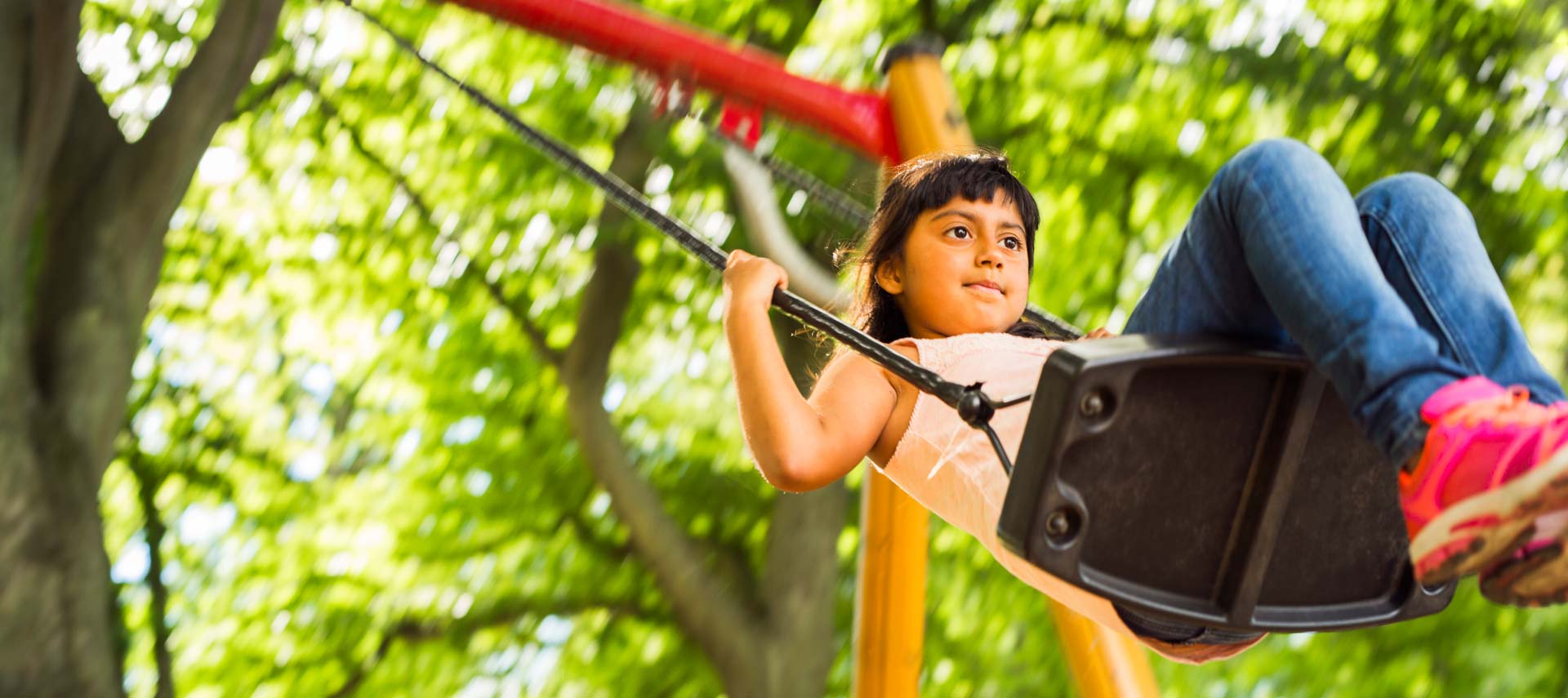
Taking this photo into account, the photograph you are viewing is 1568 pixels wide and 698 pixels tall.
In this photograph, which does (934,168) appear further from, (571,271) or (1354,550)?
(571,271)

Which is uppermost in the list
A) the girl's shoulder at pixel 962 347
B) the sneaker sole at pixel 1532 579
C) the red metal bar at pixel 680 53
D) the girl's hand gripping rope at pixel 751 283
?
the red metal bar at pixel 680 53

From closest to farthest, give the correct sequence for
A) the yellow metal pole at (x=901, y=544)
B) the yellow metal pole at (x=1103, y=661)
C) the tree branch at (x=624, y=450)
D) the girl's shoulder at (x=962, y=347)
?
1. the girl's shoulder at (x=962, y=347)
2. the yellow metal pole at (x=1103, y=661)
3. the yellow metal pole at (x=901, y=544)
4. the tree branch at (x=624, y=450)

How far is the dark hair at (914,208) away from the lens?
94.5 inches

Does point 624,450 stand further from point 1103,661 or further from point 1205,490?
point 1205,490

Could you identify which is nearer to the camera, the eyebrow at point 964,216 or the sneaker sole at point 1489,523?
the sneaker sole at point 1489,523

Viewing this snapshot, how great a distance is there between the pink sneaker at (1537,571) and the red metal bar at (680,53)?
211 cm

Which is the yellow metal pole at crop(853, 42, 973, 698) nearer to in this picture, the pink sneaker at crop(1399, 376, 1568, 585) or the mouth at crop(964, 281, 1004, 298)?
the mouth at crop(964, 281, 1004, 298)

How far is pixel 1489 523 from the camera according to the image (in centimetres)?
148

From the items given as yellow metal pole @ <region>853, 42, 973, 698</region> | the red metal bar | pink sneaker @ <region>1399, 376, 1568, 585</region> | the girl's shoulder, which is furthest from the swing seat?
the red metal bar

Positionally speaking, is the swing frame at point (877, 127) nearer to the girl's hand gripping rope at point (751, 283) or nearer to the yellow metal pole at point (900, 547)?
the yellow metal pole at point (900, 547)

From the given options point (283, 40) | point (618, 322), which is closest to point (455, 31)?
point (283, 40)

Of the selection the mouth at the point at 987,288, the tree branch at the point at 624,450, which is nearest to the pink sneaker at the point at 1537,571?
the mouth at the point at 987,288

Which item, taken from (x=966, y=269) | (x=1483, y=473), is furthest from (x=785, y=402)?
(x=1483, y=473)

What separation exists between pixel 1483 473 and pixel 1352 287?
0.25 meters
